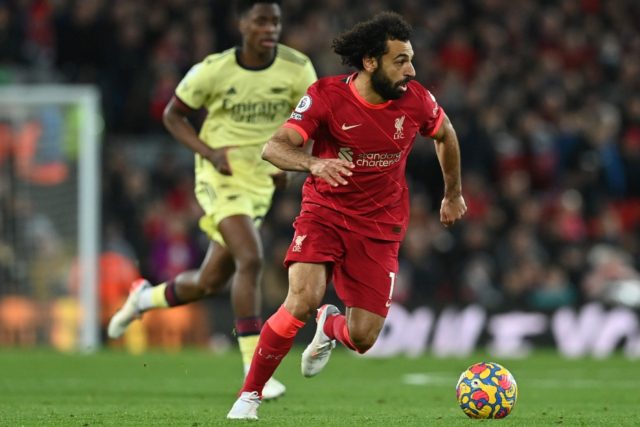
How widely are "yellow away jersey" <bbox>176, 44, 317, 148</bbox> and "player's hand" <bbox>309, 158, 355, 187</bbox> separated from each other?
2916 millimetres

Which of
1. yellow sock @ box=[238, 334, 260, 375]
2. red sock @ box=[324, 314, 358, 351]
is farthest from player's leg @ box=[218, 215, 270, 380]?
red sock @ box=[324, 314, 358, 351]

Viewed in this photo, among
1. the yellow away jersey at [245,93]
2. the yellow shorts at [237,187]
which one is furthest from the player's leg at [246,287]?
the yellow away jersey at [245,93]

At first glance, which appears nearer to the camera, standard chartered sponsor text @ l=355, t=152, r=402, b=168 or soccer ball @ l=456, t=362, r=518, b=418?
soccer ball @ l=456, t=362, r=518, b=418

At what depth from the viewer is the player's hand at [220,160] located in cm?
942

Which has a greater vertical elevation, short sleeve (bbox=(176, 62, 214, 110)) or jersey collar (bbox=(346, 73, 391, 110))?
jersey collar (bbox=(346, 73, 391, 110))

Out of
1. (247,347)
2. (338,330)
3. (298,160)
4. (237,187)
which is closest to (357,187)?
(298,160)

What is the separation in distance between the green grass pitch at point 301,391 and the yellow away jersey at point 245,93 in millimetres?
1900

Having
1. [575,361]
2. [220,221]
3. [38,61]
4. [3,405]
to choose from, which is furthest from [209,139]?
[38,61]

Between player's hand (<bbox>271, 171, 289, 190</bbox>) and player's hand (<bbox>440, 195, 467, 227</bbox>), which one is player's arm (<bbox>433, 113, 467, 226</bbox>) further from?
player's hand (<bbox>271, 171, 289, 190</bbox>)

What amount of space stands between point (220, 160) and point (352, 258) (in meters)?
1.91

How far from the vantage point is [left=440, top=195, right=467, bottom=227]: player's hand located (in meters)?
7.96

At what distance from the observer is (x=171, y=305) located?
10297 mm

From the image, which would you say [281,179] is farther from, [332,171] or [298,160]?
[332,171]

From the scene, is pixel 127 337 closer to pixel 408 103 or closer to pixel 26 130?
pixel 26 130
